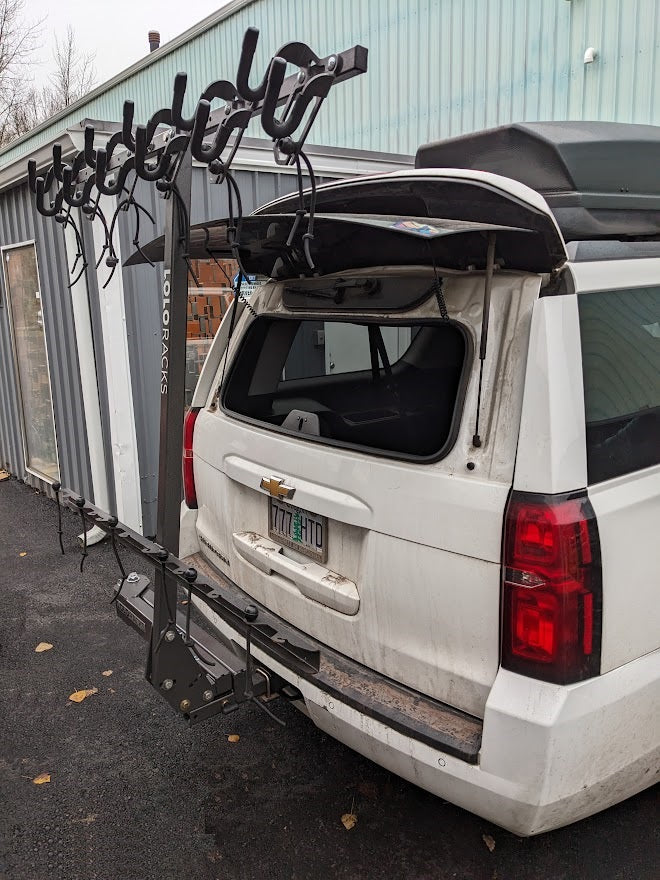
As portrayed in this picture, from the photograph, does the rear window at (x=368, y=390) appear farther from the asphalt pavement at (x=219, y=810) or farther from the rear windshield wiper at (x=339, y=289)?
the asphalt pavement at (x=219, y=810)

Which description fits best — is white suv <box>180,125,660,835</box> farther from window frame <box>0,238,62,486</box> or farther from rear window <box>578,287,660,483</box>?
window frame <box>0,238,62,486</box>

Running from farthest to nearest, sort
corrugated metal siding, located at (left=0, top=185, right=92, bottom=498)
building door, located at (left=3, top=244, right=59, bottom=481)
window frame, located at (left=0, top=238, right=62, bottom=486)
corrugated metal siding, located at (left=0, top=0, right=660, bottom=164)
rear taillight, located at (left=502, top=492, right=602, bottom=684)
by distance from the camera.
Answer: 1. building door, located at (left=3, top=244, right=59, bottom=481)
2. window frame, located at (left=0, top=238, right=62, bottom=486)
3. corrugated metal siding, located at (left=0, top=185, right=92, bottom=498)
4. corrugated metal siding, located at (left=0, top=0, right=660, bottom=164)
5. rear taillight, located at (left=502, top=492, right=602, bottom=684)

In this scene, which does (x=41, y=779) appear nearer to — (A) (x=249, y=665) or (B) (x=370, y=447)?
(A) (x=249, y=665)

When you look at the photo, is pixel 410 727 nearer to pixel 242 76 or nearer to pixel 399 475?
pixel 399 475

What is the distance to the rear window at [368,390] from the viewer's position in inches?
96.7

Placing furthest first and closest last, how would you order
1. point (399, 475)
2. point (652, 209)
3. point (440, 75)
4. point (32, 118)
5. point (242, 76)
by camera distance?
point (32, 118), point (440, 75), point (652, 209), point (399, 475), point (242, 76)

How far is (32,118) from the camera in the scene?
27.9 m

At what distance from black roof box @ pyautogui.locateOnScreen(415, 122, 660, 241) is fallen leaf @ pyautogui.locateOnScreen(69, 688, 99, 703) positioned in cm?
320

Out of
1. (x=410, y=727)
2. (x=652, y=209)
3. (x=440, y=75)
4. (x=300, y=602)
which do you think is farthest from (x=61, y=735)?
(x=440, y=75)

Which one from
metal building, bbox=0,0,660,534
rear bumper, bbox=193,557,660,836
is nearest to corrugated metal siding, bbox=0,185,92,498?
metal building, bbox=0,0,660,534

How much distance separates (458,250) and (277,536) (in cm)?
130

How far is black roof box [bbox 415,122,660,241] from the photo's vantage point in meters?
2.71

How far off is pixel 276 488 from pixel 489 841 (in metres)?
1.56

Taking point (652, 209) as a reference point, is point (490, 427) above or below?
below
